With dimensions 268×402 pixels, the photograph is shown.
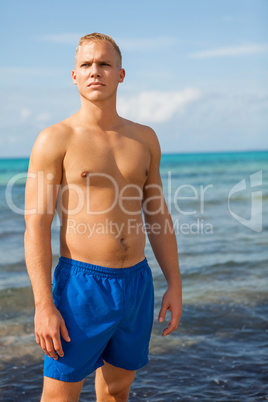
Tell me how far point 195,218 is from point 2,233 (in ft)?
15.0

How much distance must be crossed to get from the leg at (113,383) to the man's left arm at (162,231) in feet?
1.01

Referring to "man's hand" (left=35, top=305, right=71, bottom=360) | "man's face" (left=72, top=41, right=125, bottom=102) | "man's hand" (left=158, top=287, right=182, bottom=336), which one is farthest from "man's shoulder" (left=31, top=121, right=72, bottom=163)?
"man's hand" (left=158, top=287, right=182, bottom=336)

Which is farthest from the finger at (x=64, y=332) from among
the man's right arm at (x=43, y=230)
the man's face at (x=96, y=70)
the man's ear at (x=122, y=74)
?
the man's ear at (x=122, y=74)

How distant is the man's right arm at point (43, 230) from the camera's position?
223cm

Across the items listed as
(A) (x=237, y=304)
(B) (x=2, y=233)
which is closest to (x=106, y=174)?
(A) (x=237, y=304)

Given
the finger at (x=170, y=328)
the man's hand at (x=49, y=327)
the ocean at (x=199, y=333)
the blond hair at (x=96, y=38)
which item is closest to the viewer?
the man's hand at (x=49, y=327)

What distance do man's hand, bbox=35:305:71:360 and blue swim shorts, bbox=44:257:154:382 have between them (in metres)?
0.08

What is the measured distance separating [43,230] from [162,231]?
0.70 meters

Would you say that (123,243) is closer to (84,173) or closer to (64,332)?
(84,173)

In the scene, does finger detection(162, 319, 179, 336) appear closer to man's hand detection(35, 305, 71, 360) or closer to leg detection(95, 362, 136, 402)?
leg detection(95, 362, 136, 402)

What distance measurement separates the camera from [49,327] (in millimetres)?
2215

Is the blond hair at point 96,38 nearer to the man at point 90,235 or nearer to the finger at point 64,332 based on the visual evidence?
the man at point 90,235

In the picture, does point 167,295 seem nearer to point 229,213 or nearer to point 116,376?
point 116,376

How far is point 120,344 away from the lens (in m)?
2.50
